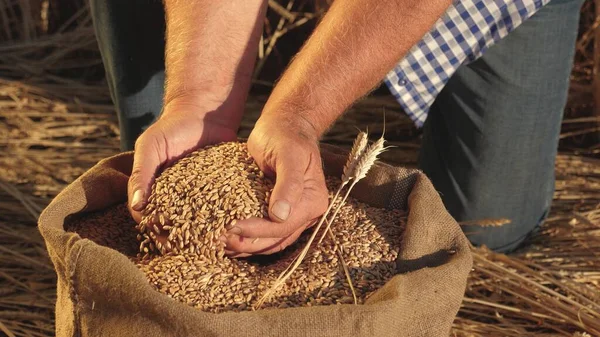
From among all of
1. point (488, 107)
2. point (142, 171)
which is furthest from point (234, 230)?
point (488, 107)

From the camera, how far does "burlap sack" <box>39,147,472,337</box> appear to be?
3.18ft

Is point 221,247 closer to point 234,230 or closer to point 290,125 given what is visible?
point 234,230

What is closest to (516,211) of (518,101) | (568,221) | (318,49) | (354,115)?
(568,221)

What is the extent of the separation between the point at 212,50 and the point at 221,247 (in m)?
0.55

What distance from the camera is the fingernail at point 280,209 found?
111 cm

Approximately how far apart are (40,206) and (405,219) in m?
1.41

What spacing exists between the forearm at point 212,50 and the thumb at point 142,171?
0.18 metres

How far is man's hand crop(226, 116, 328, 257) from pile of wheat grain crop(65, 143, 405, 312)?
0.07 feet

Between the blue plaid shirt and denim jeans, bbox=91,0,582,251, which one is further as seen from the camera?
denim jeans, bbox=91,0,582,251

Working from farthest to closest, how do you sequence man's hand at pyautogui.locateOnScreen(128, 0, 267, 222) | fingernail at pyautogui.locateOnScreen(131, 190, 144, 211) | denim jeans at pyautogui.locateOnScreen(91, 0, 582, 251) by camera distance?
denim jeans at pyautogui.locateOnScreen(91, 0, 582, 251) → man's hand at pyautogui.locateOnScreen(128, 0, 267, 222) → fingernail at pyautogui.locateOnScreen(131, 190, 144, 211)

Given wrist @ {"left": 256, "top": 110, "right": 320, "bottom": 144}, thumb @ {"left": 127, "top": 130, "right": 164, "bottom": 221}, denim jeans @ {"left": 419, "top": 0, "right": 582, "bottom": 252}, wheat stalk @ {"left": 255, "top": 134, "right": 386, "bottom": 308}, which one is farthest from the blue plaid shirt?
thumb @ {"left": 127, "top": 130, "right": 164, "bottom": 221}

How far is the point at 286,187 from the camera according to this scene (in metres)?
1.13

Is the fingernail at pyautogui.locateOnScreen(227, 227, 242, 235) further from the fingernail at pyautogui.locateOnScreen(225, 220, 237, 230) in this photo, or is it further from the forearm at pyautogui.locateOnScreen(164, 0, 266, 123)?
the forearm at pyautogui.locateOnScreen(164, 0, 266, 123)

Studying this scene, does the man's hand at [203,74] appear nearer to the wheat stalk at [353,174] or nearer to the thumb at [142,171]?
the thumb at [142,171]
